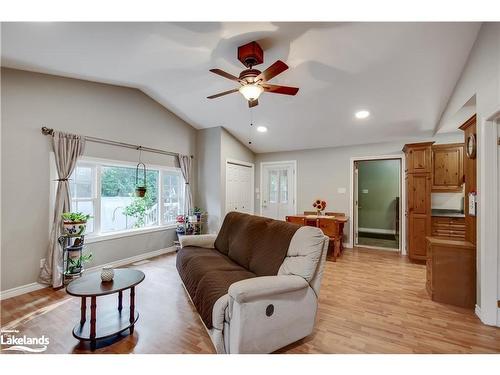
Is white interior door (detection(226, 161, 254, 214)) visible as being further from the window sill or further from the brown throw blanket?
the brown throw blanket

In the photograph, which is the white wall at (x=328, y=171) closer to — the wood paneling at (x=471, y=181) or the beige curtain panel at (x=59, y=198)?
the wood paneling at (x=471, y=181)

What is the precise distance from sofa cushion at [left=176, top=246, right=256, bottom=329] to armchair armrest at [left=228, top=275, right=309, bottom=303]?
0.32 metres

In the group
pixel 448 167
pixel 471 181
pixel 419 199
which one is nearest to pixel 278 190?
pixel 419 199

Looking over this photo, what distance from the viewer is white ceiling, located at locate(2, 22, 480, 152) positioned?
2.43 metres

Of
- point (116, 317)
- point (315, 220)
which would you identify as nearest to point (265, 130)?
point (315, 220)

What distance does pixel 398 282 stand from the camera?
3.34m

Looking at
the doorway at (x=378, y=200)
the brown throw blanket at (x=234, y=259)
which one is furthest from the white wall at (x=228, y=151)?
the doorway at (x=378, y=200)

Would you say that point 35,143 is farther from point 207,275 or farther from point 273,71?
point 273,71

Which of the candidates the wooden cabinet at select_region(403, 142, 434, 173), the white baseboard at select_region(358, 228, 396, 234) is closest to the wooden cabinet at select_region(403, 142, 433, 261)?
the wooden cabinet at select_region(403, 142, 434, 173)

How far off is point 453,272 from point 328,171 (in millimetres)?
3309

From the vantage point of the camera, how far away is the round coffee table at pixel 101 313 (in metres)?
1.87

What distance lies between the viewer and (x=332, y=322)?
2279 mm
